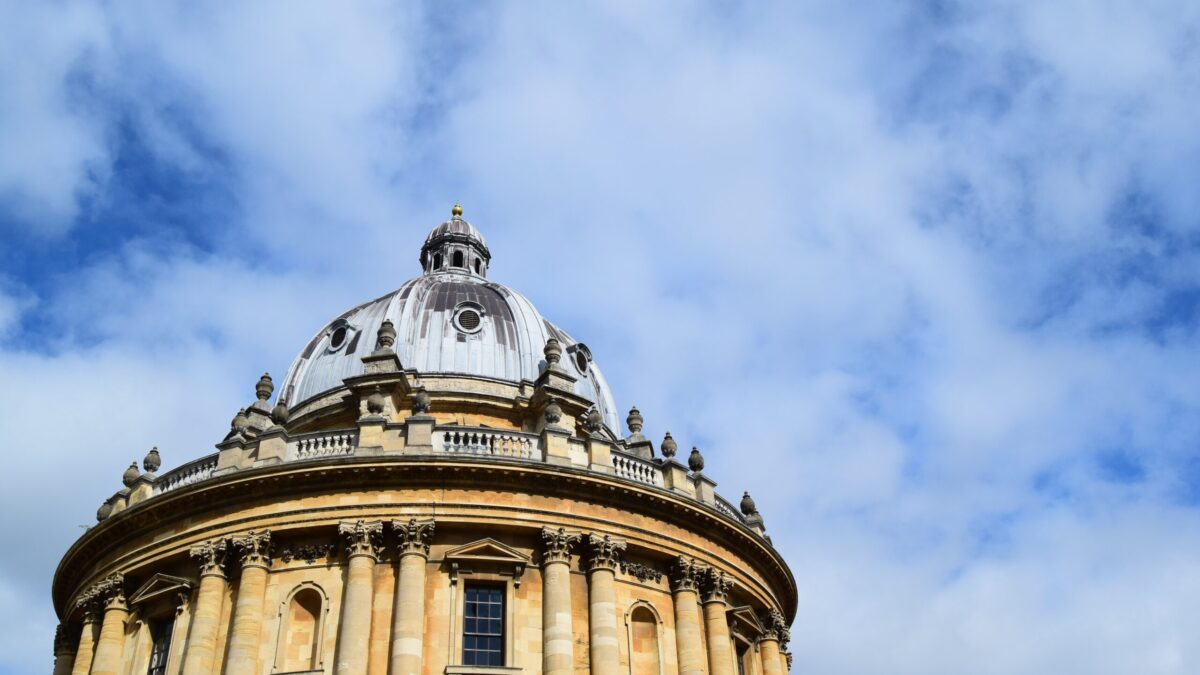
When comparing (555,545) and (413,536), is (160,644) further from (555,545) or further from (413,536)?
(555,545)

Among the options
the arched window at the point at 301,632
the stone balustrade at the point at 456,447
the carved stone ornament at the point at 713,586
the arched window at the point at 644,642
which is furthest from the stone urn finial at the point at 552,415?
the arched window at the point at 301,632

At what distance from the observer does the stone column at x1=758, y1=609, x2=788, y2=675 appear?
32.2 m

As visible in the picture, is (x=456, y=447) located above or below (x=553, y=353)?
below

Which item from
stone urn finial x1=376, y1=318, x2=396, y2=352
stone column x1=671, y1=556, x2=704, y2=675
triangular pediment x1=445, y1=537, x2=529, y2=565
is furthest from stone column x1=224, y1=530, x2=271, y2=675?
stone column x1=671, y1=556, x2=704, y2=675

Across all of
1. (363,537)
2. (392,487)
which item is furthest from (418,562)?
(392,487)

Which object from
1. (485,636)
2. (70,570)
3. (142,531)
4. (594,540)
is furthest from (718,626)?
(70,570)

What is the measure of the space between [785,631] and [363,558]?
1395 cm

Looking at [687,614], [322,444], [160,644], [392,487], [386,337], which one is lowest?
[160,644]

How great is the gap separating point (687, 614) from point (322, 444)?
1022cm

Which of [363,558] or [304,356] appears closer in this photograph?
[363,558]

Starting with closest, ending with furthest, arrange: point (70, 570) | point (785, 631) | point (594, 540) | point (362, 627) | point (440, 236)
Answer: point (362, 627) < point (594, 540) < point (70, 570) < point (785, 631) < point (440, 236)

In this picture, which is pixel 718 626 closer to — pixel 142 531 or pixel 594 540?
pixel 594 540

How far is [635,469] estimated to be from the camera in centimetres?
2986

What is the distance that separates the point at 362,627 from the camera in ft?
83.0
